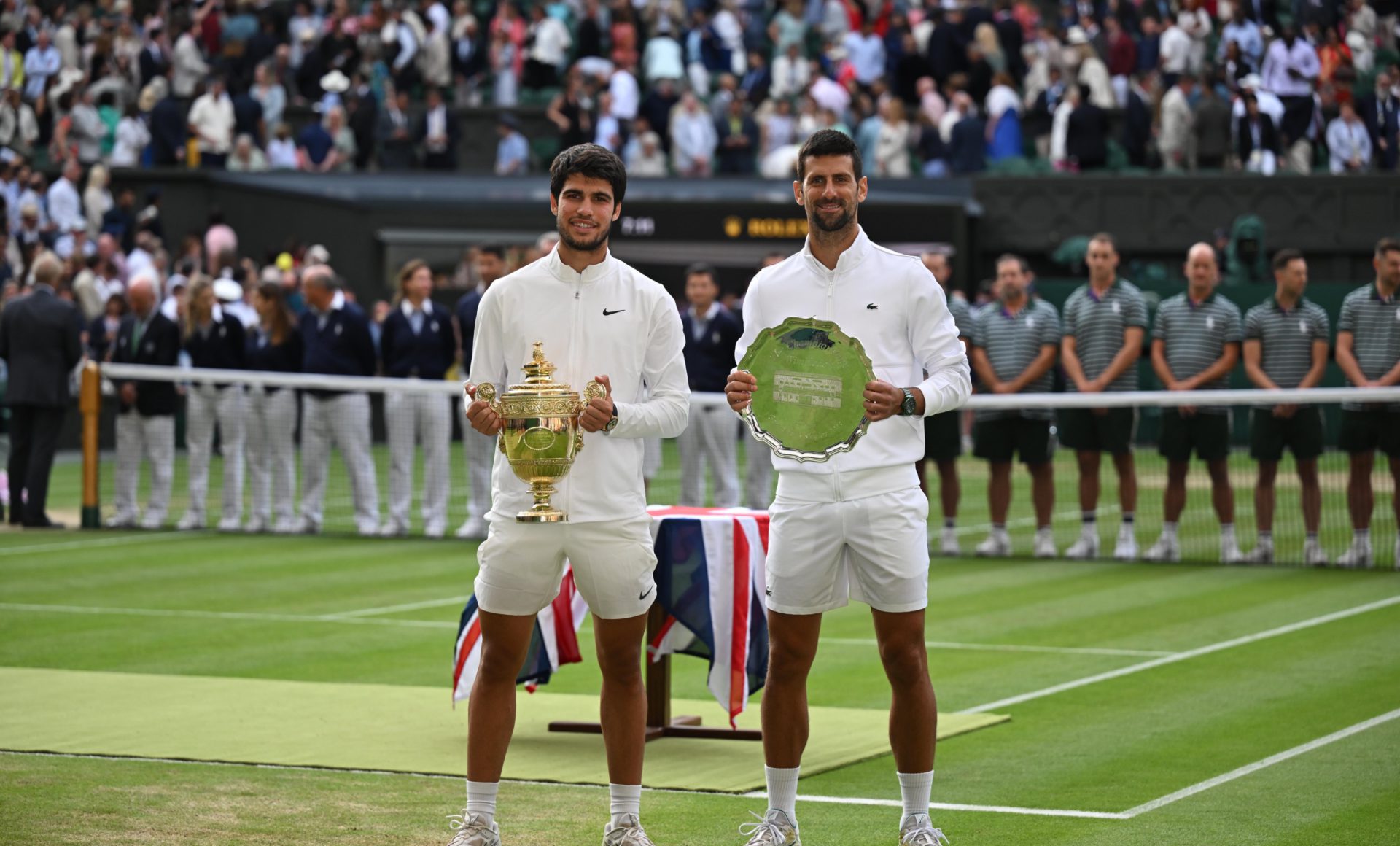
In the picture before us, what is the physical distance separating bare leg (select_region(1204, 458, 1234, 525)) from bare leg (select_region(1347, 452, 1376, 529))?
94 centimetres

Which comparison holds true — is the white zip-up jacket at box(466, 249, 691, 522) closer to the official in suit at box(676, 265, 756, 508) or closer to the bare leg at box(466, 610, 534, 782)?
the bare leg at box(466, 610, 534, 782)

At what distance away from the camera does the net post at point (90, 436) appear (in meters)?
18.3

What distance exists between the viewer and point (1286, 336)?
626 inches

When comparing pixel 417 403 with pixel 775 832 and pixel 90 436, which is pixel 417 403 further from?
pixel 775 832

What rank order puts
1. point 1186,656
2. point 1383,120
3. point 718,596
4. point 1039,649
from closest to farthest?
point 718,596, point 1186,656, point 1039,649, point 1383,120

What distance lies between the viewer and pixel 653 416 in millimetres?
6621

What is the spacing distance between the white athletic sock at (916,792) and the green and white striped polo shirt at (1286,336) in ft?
32.7

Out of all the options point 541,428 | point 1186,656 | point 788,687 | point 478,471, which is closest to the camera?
point 541,428

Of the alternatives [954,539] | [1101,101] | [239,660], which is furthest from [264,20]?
[239,660]

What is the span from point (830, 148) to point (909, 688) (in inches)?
72.6

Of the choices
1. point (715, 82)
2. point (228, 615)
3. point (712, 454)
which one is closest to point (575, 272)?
point (228, 615)

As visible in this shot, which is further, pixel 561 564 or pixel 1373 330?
pixel 1373 330

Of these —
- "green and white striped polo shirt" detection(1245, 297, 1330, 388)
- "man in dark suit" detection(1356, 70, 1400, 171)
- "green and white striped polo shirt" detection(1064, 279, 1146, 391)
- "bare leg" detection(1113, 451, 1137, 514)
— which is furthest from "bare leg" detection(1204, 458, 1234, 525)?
"man in dark suit" detection(1356, 70, 1400, 171)

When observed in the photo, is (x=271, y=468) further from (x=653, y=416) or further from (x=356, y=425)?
(x=653, y=416)
